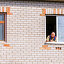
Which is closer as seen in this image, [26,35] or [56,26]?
[26,35]

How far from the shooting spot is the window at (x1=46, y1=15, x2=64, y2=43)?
8.23 meters

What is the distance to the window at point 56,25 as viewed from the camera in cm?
823

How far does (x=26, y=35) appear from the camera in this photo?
319 inches

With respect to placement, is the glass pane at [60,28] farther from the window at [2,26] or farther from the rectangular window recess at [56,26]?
the window at [2,26]

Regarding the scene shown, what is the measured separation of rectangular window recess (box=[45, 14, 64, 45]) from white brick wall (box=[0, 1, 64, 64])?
0.25 meters

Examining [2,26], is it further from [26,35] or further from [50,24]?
[50,24]

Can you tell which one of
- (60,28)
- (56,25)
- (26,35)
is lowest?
(26,35)

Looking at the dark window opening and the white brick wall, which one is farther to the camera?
the dark window opening

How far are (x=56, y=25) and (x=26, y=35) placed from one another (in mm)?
1458

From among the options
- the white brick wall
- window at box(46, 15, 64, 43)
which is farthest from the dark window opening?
the white brick wall

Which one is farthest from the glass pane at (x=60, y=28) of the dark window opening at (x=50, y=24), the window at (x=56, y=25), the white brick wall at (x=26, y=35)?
the white brick wall at (x=26, y=35)

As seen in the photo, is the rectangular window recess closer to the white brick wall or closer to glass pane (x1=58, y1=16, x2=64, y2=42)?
glass pane (x1=58, y1=16, x2=64, y2=42)

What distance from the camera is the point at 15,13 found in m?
8.08

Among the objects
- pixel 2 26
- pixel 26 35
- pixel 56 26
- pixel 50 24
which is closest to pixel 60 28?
pixel 56 26
